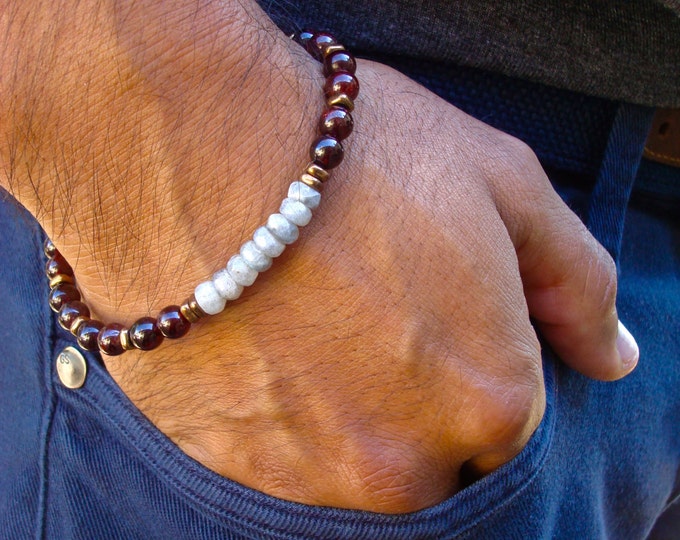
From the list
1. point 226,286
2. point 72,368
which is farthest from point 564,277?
point 72,368

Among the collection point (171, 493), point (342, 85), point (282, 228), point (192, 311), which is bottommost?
point (171, 493)

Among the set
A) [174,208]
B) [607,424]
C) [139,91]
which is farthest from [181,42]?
[607,424]

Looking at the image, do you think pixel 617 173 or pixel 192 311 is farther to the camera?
pixel 617 173

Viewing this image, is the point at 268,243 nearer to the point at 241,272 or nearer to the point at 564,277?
the point at 241,272

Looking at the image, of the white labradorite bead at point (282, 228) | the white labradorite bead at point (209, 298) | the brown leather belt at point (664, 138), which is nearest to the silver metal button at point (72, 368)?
the white labradorite bead at point (209, 298)

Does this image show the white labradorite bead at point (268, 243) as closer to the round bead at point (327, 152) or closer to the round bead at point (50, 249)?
the round bead at point (327, 152)

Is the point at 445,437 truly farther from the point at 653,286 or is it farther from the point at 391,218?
the point at 653,286

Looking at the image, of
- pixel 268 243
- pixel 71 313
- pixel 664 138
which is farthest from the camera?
pixel 664 138

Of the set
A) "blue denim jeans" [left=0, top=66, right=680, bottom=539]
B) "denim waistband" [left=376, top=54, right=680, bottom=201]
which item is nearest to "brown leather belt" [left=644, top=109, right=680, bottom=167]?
"blue denim jeans" [left=0, top=66, right=680, bottom=539]
